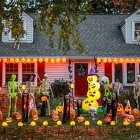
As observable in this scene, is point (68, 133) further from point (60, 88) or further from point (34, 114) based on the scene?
point (60, 88)

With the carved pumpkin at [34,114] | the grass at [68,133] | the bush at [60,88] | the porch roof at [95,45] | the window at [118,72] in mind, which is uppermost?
the porch roof at [95,45]

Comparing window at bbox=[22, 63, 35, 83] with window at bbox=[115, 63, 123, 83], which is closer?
window at bbox=[22, 63, 35, 83]

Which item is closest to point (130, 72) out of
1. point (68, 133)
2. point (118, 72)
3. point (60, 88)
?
point (118, 72)

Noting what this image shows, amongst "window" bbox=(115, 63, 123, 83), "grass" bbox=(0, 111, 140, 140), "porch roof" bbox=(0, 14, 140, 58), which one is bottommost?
"grass" bbox=(0, 111, 140, 140)

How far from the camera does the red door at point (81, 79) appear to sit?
1054 inches

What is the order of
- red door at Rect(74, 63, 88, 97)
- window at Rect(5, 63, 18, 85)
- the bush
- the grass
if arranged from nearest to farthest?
the grass
the bush
window at Rect(5, 63, 18, 85)
red door at Rect(74, 63, 88, 97)

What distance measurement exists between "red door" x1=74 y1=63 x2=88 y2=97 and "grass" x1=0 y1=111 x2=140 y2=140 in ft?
41.1

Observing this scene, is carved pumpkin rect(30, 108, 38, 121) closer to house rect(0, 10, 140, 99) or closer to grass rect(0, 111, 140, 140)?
grass rect(0, 111, 140, 140)

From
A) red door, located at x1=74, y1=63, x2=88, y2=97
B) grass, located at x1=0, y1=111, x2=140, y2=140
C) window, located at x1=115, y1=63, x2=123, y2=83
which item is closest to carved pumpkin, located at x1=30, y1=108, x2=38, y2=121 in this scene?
grass, located at x1=0, y1=111, x2=140, y2=140

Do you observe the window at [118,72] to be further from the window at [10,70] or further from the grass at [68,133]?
the grass at [68,133]

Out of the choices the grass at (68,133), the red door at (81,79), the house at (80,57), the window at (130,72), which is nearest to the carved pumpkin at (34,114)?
the grass at (68,133)

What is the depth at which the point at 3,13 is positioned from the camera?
1229 centimetres

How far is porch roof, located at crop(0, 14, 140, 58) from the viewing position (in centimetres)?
2547

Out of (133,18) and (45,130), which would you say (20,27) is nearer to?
(45,130)
